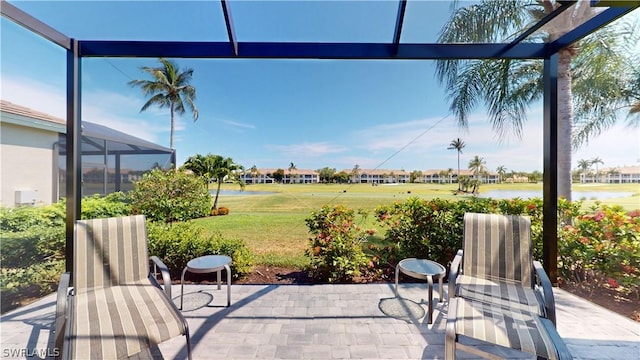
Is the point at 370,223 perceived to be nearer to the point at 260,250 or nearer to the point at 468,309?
the point at 468,309

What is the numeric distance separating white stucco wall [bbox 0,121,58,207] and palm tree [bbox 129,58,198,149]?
319 inches

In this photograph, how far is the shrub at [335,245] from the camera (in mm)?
3414

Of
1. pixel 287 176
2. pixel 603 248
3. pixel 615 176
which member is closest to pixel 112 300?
pixel 287 176

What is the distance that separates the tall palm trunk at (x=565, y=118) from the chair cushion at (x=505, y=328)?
3452 millimetres

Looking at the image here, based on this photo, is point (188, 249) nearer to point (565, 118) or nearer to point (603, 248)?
point (603, 248)

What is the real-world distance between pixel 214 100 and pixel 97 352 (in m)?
6.16

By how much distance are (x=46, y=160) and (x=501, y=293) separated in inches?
325

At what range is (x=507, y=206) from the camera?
3.87 meters

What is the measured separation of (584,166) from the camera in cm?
434

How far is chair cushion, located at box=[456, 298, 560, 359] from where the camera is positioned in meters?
1.53

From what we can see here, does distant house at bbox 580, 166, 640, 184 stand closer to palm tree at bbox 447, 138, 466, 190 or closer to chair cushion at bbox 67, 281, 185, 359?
palm tree at bbox 447, 138, 466, 190

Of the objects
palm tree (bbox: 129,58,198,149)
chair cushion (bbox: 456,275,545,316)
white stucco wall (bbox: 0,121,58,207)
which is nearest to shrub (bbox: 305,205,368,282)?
chair cushion (bbox: 456,275,545,316)

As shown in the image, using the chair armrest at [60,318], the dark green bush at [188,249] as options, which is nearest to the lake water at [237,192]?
the dark green bush at [188,249]

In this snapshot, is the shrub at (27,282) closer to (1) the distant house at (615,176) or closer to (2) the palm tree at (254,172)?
(2) the palm tree at (254,172)
